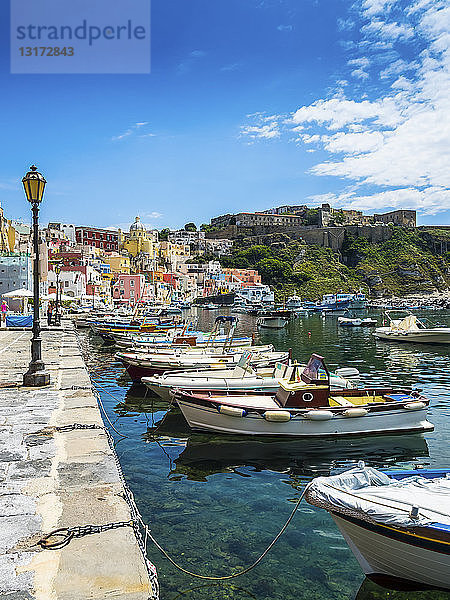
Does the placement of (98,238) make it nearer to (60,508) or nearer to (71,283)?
(71,283)

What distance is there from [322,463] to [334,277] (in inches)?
5110

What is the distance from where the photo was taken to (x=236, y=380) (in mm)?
13586

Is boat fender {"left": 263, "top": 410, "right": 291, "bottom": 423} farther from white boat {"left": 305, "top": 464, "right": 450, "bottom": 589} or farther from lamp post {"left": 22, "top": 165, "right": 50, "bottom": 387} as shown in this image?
lamp post {"left": 22, "top": 165, "right": 50, "bottom": 387}

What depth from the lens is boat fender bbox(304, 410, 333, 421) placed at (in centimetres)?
1070

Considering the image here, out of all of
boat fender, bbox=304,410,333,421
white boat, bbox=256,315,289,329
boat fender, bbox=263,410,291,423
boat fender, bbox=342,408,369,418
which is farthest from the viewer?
white boat, bbox=256,315,289,329

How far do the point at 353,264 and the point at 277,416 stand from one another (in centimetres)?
14264

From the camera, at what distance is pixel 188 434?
1222cm

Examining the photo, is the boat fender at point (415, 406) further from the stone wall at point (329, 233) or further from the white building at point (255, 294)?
the stone wall at point (329, 233)

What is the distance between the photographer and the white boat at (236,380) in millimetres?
13202

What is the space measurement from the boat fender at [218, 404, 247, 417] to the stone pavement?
2982mm

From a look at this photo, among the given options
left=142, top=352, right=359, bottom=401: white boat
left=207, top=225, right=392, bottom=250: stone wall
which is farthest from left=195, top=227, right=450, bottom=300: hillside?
left=142, top=352, right=359, bottom=401: white boat

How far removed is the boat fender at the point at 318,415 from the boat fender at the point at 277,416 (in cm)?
43

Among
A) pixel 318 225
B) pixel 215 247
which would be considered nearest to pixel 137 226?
pixel 215 247

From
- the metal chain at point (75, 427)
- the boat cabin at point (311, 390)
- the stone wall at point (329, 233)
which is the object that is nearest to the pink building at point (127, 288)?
the stone wall at point (329, 233)
